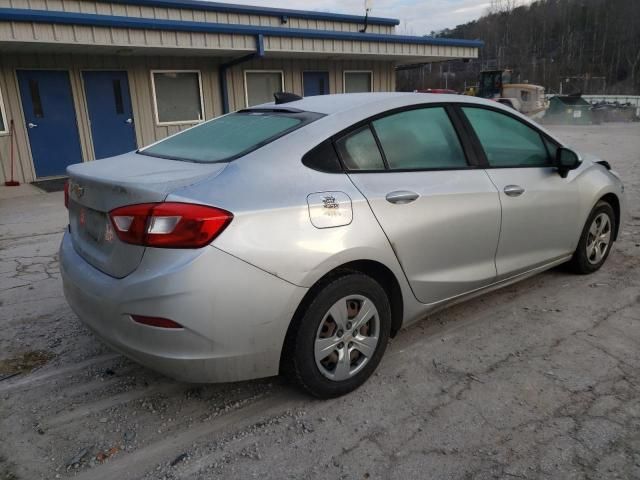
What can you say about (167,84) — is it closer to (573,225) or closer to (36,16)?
(36,16)

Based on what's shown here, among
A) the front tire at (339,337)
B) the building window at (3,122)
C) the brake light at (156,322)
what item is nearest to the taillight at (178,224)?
the brake light at (156,322)

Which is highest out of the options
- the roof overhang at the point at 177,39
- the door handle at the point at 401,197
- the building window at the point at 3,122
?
the roof overhang at the point at 177,39

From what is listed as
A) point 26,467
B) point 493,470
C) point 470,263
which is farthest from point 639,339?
point 26,467

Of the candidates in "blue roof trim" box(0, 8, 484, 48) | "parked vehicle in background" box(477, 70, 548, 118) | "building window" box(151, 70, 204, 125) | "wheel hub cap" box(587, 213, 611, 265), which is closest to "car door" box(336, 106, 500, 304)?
"wheel hub cap" box(587, 213, 611, 265)

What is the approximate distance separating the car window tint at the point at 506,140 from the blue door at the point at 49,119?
9.68 metres

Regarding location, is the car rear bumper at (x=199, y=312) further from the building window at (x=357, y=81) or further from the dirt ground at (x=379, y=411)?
the building window at (x=357, y=81)

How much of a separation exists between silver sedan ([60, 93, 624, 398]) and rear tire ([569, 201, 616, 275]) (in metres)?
0.85

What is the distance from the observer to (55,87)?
10266 mm

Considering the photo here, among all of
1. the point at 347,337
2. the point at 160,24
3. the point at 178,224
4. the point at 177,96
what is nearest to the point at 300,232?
the point at 178,224

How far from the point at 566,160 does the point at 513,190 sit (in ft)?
2.25

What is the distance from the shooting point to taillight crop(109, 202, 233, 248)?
2.11 metres

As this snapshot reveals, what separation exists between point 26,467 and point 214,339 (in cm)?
100

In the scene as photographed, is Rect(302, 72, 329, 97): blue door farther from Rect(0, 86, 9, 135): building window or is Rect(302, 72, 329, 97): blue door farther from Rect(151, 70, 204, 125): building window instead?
Rect(0, 86, 9, 135): building window

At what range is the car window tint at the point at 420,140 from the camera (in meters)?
2.87
